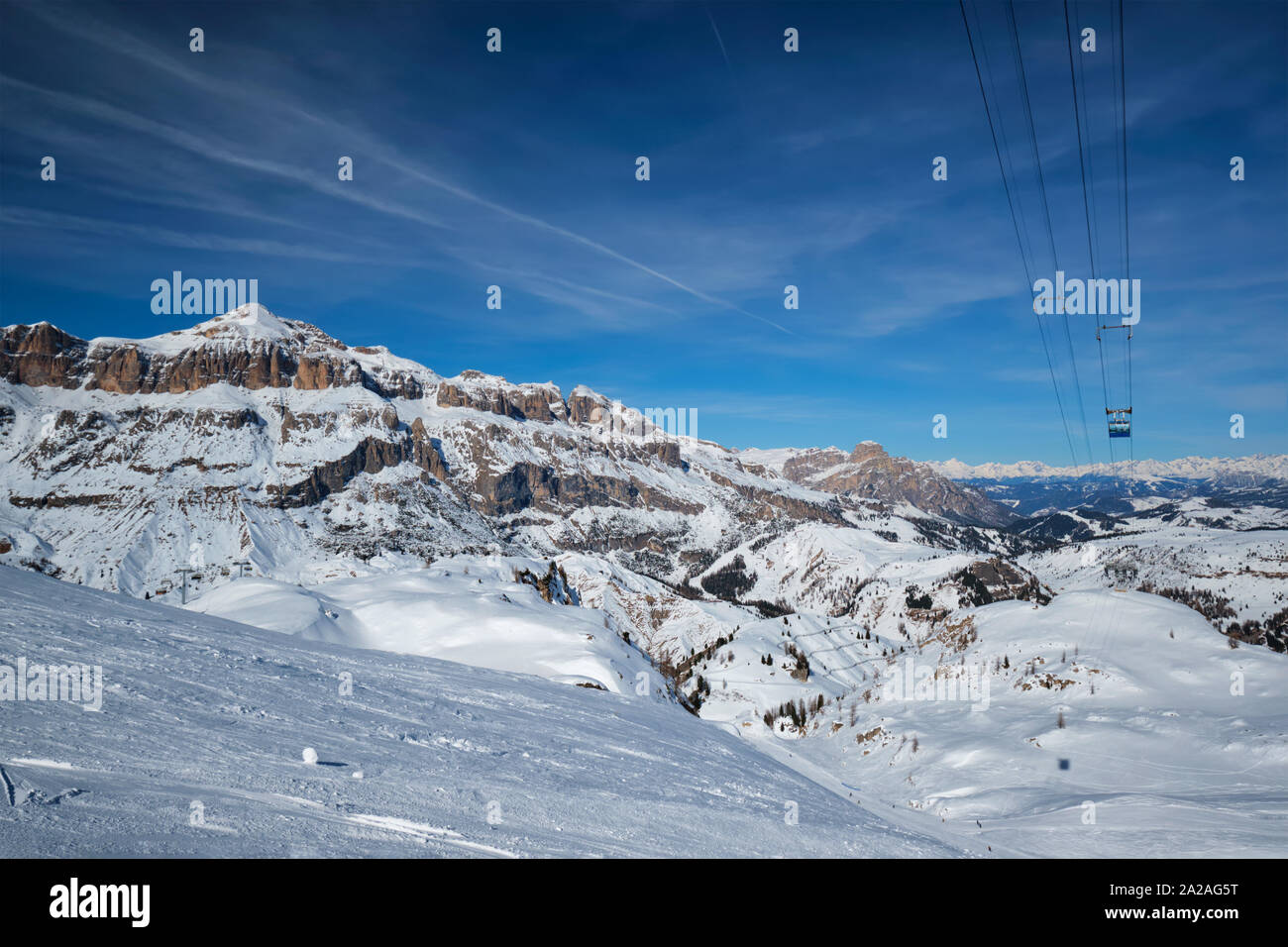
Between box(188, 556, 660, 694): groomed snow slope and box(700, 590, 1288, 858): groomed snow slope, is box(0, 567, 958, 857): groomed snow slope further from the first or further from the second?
box(188, 556, 660, 694): groomed snow slope

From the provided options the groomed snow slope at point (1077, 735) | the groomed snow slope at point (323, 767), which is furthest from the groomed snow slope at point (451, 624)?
the groomed snow slope at point (323, 767)

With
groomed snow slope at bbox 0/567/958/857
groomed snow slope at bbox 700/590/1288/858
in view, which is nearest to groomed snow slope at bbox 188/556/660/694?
groomed snow slope at bbox 700/590/1288/858

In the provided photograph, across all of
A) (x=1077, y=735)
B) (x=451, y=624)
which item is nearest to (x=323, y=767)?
(x=451, y=624)

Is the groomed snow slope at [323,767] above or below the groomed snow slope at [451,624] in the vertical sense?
above

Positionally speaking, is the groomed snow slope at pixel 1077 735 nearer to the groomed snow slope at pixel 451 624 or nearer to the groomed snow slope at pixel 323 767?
the groomed snow slope at pixel 451 624

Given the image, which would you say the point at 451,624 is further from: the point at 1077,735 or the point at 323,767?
the point at 1077,735

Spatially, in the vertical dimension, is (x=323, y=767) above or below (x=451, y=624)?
above

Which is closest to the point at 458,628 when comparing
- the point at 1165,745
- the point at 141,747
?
the point at 141,747
